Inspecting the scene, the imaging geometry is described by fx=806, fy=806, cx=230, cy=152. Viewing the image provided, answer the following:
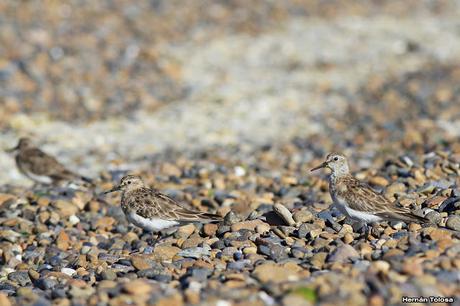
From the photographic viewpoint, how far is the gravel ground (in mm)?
8297

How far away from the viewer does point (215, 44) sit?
27.0m

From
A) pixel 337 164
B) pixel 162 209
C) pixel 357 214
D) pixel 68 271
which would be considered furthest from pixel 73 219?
pixel 357 214

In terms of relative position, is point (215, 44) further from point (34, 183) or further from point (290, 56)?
point (34, 183)

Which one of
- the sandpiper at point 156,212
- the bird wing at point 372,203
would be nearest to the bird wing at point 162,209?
the sandpiper at point 156,212

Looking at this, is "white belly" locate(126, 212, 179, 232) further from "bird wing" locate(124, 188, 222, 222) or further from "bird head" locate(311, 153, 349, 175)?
"bird head" locate(311, 153, 349, 175)

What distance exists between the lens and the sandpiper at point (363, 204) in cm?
943

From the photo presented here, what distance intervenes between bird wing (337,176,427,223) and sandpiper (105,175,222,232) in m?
1.78

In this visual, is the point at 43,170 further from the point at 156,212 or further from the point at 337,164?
the point at 337,164

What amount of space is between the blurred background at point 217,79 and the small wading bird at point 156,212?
5.10 m

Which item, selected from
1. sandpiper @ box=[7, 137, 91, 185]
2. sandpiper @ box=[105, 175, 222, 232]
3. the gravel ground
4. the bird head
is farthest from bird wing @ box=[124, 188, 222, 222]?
sandpiper @ box=[7, 137, 91, 185]

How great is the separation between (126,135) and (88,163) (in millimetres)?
2440

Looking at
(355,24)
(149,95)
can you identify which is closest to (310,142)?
(149,95)

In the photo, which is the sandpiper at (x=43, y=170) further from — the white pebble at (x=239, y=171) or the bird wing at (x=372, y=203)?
the bird wing at (x=372, y=203)

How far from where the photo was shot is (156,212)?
11.0 metres
